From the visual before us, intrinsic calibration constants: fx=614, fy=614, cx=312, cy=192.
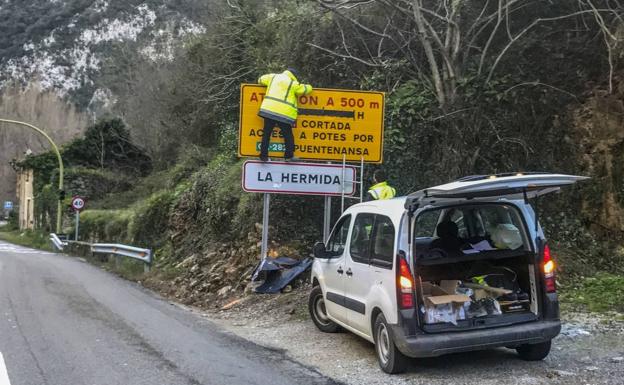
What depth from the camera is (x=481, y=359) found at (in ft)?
20.7

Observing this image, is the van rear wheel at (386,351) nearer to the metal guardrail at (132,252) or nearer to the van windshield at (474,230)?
the van windshield at (474,230)

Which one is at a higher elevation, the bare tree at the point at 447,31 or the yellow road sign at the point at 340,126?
the bare tree at the point at 447,31

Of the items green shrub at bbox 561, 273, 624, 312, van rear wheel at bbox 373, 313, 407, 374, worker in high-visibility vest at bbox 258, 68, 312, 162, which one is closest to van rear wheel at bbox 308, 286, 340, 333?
van rear wheel at bbox 373, 313, 407, 374

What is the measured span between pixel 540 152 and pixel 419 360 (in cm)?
626

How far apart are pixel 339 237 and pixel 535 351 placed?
8.91 feet

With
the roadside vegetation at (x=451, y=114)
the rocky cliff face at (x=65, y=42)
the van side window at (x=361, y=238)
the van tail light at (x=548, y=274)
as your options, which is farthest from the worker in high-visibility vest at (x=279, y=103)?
the rocky cliff face at (x=65, y=42)

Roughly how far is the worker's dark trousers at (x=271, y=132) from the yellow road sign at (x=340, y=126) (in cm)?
27

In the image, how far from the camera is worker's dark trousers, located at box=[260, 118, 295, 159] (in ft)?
36.8

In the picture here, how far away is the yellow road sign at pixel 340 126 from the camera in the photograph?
1172 cm

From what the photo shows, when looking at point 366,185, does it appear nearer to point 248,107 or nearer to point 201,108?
point 248,107

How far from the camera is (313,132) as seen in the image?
38.7 ft

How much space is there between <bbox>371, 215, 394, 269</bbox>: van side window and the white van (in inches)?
0.4

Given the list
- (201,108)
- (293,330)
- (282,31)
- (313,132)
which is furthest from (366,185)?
(201,108)

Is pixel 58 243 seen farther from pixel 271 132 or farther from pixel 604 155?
pixel 604 155
